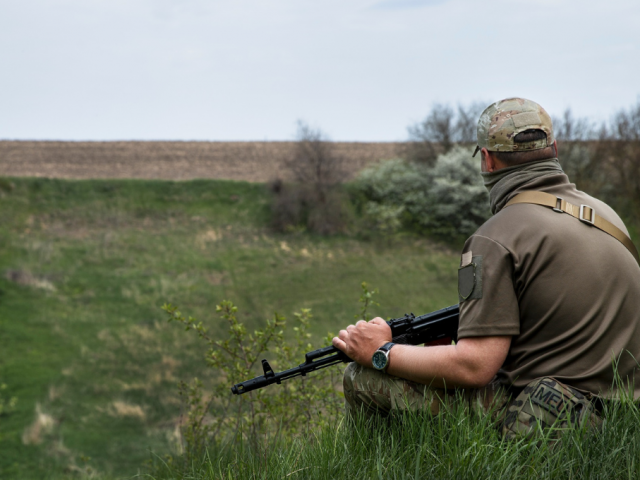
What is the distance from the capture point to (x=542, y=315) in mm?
2498

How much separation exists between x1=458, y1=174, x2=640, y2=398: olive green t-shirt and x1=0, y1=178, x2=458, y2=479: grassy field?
1567cm

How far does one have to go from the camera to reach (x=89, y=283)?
3294cm

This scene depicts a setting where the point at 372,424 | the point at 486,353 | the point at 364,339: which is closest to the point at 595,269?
the point at 486,353

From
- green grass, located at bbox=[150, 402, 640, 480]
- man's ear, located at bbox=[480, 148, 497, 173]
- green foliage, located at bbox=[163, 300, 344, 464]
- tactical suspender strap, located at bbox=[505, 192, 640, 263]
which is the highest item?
man's ear, located at bbox=[480, 148, 497, 173]

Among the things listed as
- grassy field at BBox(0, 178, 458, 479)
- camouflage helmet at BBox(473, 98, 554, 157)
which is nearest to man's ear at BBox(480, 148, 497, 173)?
camouflage helmet at BBox(473, 98, 554, 157)

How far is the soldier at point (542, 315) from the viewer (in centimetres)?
245

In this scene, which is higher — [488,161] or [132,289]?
[488,161]

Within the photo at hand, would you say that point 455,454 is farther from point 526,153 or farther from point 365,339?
point 526,153

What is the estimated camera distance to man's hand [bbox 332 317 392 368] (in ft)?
9.37

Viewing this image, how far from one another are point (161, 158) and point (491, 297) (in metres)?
53.9

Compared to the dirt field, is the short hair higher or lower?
lower

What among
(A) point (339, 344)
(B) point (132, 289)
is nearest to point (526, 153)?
(A) point (339, 344)

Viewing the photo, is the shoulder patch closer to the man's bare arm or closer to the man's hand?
the man's bare arm

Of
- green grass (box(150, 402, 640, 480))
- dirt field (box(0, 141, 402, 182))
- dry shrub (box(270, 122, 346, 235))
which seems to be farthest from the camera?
dirt field (box(0, 141, 402, 182))
